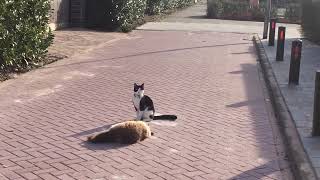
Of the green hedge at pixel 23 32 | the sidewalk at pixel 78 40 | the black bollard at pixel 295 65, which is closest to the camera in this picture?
the green hedge at pixel 23 32

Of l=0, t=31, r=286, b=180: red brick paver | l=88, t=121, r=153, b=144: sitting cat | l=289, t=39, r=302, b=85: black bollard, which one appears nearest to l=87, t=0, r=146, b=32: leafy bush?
l=0, t=31, r=286, b=180: red brick paver

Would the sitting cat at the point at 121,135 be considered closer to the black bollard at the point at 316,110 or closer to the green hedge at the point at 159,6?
the black bollard at the point at 316,110

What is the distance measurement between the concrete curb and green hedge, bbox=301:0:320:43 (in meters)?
6.81

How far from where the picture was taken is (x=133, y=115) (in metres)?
7.86

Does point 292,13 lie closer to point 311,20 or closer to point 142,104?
point 311,20

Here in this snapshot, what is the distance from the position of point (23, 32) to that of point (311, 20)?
11.2 meters

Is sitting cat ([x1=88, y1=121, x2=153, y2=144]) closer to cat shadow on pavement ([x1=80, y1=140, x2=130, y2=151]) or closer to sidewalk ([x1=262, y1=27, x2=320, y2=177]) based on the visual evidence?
cat shadow on pavement ([x1=80, y1=140, x2=130, y2=151])

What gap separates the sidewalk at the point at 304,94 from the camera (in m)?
6.52

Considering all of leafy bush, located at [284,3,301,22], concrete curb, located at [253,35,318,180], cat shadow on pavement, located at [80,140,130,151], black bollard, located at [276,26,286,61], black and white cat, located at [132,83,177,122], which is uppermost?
leafy bush, located at [284,3,301,22]

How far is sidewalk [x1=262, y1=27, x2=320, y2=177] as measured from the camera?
257 inches

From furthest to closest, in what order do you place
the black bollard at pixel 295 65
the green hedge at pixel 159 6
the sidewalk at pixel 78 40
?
the green hedge at pixel 159 6, the sidewalk at pixel 78 40, the black bollard at pixel 295 65

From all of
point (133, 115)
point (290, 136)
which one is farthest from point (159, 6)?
point (290, 136)

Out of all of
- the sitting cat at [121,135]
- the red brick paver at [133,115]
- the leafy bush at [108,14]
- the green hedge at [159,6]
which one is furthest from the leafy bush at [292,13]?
the sitting cat at [121,135]

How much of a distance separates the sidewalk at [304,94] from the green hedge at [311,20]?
142 cm
